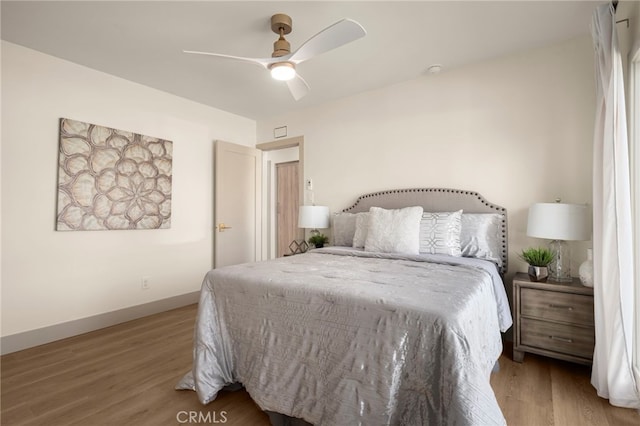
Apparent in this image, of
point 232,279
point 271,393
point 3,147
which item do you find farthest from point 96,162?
point 271,393

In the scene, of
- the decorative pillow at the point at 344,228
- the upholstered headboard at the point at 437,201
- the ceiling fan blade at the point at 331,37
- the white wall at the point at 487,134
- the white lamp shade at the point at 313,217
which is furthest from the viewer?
the white lamp shade at the point at 313,217

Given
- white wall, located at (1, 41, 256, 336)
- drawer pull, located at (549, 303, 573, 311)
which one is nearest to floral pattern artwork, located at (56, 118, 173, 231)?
white wall, located at (1, 41, 256, 336)

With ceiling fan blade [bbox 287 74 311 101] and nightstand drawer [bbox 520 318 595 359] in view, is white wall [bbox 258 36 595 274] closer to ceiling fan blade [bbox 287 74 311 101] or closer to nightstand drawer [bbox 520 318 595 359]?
nightstand drawer [bbox 520 318 595 359]

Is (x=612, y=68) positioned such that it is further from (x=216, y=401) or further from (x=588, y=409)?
(x=216, y=401)

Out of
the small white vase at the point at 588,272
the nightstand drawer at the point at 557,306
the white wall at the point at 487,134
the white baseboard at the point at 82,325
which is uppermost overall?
the white wall at the point at 487,134

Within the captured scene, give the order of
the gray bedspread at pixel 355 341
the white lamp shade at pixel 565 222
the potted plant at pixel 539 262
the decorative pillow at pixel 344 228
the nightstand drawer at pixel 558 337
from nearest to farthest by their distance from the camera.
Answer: the gray bedspread at pixel 355 341
the nightstand drawer at pixel 558 337
the white lamp shade at pixel 565 222
the potted plant at pixel 539 262
the decorative pillow at pixel 344 228

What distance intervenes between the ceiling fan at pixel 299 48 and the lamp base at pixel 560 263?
2.18m

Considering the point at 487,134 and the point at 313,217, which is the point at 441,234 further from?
the point at 313,217

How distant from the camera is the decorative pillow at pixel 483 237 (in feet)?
8.21

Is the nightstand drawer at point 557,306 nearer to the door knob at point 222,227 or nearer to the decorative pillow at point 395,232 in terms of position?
the decorative pillow at point 395,232

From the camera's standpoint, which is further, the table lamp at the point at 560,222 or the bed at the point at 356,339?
the table lamp at the point at 560,222

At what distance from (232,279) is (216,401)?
74 cm

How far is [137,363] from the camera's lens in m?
2.25

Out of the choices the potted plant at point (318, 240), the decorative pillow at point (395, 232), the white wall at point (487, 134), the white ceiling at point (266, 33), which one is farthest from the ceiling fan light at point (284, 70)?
the potted plant at point (318, 240)
